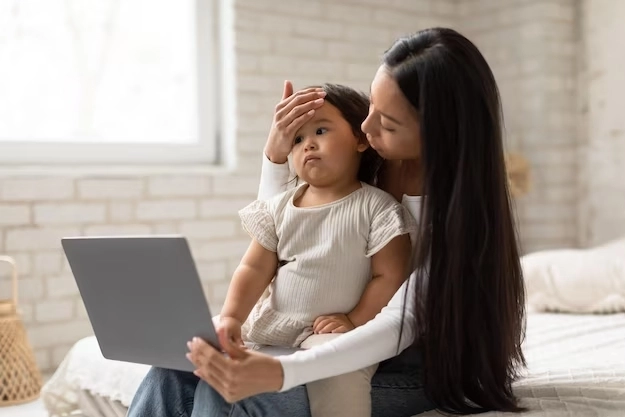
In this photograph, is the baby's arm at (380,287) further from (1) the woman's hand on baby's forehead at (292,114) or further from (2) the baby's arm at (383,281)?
(1) the woman's hand on baby's forehead at (292,114)

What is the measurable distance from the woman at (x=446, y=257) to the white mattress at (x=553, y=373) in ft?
0.37

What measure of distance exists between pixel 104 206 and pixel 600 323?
183cm

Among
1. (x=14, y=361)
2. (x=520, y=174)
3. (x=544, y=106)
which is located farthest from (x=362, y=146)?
(x=544, y=106)

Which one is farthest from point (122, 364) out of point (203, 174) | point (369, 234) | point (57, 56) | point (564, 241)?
point (564, 241)

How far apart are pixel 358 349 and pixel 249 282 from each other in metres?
0.30

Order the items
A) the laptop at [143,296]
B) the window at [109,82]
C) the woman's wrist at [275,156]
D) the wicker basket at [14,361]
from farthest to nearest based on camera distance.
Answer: the window at [109,82] < the wicker basket at [14,361] < the woman's wrist at [275,156] < the laptop at [143,296]

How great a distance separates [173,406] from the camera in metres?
1.40

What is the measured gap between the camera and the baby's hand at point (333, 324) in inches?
54.1

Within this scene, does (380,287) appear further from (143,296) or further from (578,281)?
(578,281)

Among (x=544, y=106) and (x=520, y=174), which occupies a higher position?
(x=544, y=106)

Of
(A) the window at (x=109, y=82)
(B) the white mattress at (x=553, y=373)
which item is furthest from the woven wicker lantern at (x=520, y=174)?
(A) the window at (x=109, y=82)

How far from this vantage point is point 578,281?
8.89 ft

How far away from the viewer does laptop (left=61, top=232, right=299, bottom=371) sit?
1.18m

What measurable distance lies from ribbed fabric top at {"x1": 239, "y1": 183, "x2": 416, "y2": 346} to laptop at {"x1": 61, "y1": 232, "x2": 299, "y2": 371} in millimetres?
Result: 74
